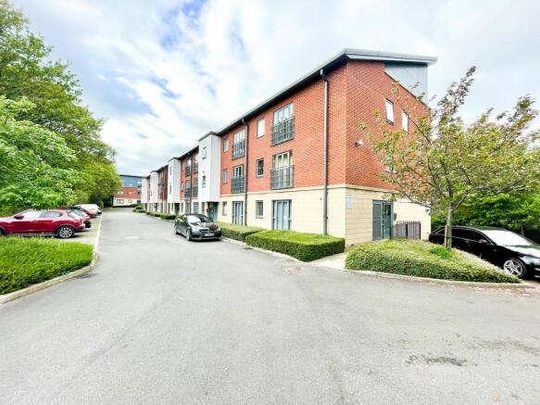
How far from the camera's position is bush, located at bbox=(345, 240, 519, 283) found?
7.35 m

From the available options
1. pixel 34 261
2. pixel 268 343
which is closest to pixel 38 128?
pixel 34 261

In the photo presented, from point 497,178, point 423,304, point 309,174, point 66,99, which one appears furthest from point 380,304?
point 66,99

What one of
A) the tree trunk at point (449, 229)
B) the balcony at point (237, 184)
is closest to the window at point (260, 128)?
the balcony at point (237, 184)

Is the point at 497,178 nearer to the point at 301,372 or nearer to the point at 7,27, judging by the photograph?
the point at 301,372

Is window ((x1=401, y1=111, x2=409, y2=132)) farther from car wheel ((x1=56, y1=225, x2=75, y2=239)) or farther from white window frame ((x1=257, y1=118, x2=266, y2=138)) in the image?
car wheel ((x1=56, y1=225, x2=75, y2=239))

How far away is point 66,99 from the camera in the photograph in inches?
795

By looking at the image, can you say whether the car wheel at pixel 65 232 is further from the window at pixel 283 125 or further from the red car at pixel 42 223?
the window at pixel 283 125

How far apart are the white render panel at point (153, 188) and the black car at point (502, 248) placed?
163 ft

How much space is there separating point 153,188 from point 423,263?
53.2 m

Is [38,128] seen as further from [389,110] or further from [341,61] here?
[389,110]

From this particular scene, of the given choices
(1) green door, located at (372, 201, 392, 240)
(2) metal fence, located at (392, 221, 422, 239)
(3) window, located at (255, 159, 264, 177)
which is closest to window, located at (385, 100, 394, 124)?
(1) green door, located at (372, 201, 392, 240)

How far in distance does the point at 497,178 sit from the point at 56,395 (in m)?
11.2

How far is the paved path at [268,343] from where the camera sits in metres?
2.94

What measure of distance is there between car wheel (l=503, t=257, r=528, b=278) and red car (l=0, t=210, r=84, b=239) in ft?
71.3
